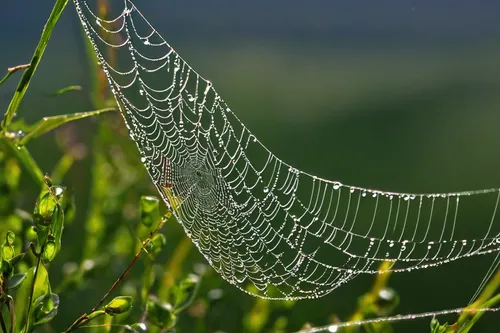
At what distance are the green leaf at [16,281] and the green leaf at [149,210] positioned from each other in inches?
3.8

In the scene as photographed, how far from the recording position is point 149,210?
550 mm

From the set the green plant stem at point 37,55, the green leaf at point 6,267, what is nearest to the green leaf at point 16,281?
the green leaf at point 6,267

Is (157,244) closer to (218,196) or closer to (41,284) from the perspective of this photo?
(41,284)

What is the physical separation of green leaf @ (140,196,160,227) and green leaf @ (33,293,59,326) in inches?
3.3

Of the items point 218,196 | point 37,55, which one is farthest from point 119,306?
point 218,196

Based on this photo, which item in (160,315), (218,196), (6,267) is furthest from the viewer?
(218,196)

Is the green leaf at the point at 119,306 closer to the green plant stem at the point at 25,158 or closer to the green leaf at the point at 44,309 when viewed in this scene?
the green leaf at the point at 44,309

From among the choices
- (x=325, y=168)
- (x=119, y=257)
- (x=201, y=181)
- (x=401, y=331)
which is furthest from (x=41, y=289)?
(x=325, y=168)

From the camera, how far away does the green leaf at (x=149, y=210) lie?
545 millimetres

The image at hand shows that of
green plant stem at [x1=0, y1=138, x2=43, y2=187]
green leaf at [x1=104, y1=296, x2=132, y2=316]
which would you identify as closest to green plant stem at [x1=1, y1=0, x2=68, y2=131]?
green plant stem at [x1=0, y1=138, x2=43, y2=187]

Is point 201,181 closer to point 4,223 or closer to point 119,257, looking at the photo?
point 119,257

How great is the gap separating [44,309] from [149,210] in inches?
4.0

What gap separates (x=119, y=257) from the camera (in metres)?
0.90

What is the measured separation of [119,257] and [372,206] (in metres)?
1.83
